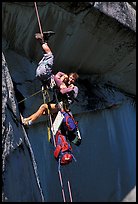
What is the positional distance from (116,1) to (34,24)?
839mm

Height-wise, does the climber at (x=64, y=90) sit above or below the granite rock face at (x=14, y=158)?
above

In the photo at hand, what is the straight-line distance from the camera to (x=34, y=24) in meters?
3.92

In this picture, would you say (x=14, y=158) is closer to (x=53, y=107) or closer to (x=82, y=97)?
(x=53, y=107)

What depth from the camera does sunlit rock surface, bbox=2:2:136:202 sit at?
10.7 feet

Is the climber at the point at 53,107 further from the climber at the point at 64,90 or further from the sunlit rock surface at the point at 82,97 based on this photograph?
the sunlit rock surface at the point at 82,97

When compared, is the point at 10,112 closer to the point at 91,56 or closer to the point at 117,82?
the point at 91,56

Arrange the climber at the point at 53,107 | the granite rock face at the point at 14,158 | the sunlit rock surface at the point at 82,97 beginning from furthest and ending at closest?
the climber at the point at 53,107, the sunlit rock surface at the point at 82,97, the granite rock face at the point at 14,158

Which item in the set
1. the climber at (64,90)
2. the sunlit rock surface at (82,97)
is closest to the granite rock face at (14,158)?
the sunlit rock surface at (82,97)

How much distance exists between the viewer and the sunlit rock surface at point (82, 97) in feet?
10.7

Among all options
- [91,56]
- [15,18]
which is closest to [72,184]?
[91,56]

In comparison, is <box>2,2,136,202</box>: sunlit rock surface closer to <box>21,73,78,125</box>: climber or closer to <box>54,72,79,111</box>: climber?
<box>21,73,78,125</box>: climber

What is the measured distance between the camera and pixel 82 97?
4.64 m

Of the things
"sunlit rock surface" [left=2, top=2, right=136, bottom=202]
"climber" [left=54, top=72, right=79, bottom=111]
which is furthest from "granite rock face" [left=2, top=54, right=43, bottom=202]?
"climber" [left=54, top=72, right=79, bottom=111]

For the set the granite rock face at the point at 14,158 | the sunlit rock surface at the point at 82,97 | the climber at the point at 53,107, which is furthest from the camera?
the climber at the point at 53,107
